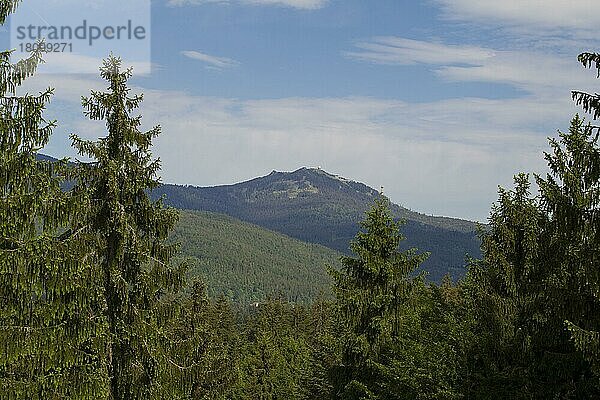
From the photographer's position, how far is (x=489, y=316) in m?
15.2

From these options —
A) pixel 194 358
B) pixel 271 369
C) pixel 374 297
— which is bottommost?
pixel 271 369

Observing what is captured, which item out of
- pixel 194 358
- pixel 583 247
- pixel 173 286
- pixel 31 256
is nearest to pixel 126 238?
pixel 173 286

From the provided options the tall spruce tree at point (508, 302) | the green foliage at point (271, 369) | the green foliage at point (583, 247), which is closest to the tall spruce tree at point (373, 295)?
the tall spruce tree at point (508, 302)

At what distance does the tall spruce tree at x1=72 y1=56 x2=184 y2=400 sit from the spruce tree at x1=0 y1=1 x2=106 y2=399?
2.40m

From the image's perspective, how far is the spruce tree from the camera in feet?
28.1

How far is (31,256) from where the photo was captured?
8.62 m

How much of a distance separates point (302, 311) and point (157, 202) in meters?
57.4

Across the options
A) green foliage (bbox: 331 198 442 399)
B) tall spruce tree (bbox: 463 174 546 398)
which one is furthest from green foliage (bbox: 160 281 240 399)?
tall spruce tree (bbox: 463 174 546 398)

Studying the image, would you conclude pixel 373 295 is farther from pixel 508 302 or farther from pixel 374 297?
pixel 508 302

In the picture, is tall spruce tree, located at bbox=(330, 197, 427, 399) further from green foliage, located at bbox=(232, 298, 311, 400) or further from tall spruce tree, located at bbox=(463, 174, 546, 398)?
green foliage, located at bbox=(232, 298, 311, 400)

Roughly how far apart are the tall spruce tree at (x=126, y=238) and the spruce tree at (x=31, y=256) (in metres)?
2.40

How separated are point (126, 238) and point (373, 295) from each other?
8.78 metres

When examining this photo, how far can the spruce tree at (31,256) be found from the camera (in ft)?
28.1

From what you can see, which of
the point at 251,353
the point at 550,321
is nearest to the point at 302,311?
the point at 251,353
